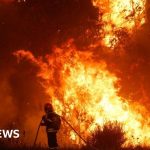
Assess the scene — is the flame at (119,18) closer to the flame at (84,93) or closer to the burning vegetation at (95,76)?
the burning vegetation at (95,76)

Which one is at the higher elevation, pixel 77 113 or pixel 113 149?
pixel 77 113

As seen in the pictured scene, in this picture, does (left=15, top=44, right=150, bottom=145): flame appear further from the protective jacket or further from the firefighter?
the protective jacket

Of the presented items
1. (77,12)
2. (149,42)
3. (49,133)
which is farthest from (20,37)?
(49,133)

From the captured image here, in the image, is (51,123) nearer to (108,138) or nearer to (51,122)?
(51,122)

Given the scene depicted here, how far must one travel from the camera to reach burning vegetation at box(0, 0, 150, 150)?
2098 centimetres

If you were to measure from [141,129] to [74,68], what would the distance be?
4.10 meters

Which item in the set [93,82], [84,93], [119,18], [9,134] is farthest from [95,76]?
[9,134]

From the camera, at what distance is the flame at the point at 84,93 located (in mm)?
20812

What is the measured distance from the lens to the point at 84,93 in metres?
21.6

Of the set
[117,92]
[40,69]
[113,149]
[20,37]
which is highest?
[20,37]

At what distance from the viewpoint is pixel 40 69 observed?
2280 centimetres

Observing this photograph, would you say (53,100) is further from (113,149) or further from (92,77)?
A: (113,149)

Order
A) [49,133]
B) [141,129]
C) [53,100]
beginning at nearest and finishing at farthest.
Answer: [49,133] → [141,129] → [53,100]

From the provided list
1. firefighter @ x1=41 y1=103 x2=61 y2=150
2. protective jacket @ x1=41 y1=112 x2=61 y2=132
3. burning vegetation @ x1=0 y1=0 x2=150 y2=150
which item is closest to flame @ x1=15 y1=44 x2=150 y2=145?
burning vegetation @ x1=0 y1=0 x2=150 y2=150
